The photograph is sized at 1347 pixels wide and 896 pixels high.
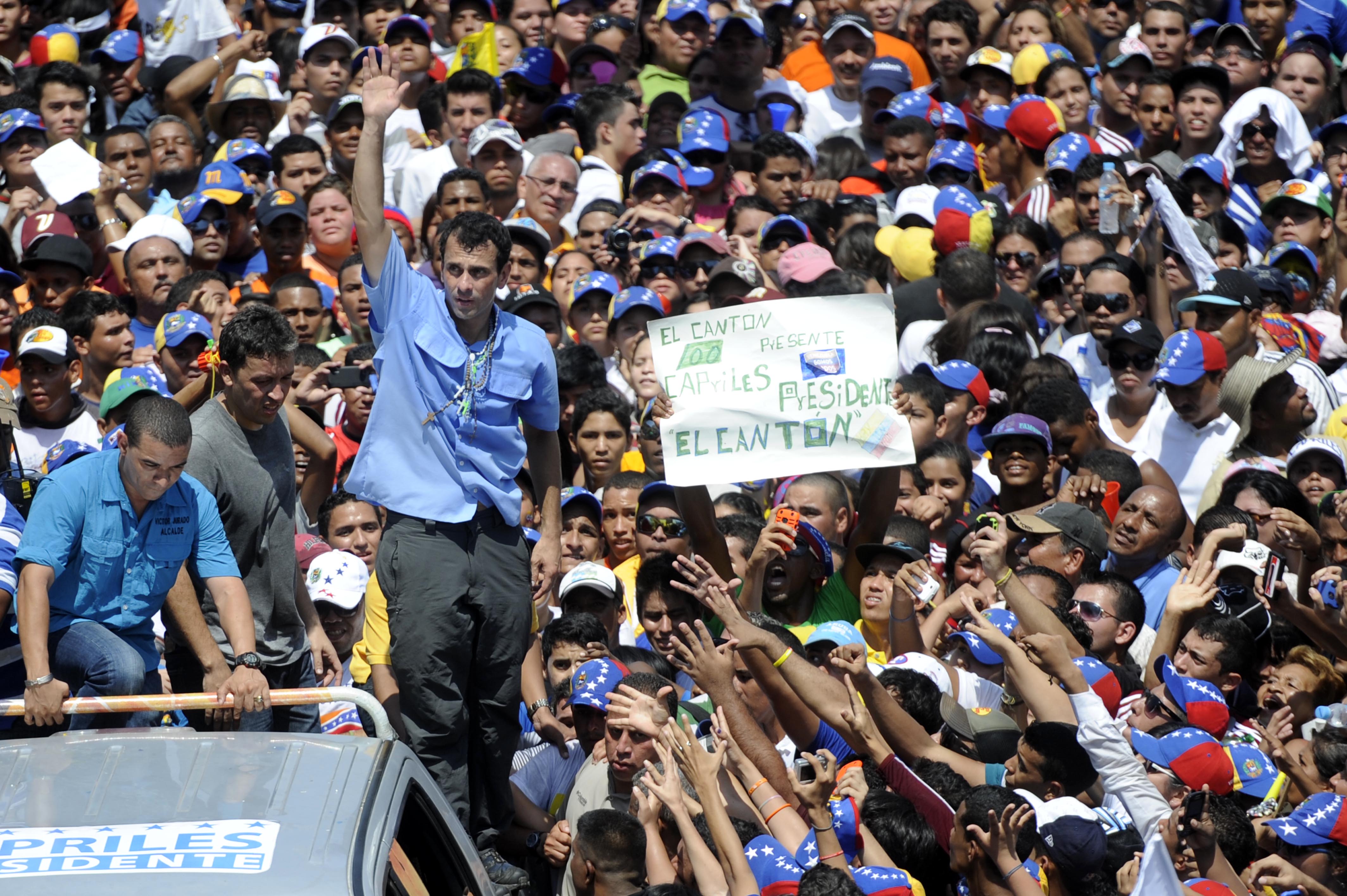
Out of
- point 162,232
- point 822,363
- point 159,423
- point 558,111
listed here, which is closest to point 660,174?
point 558,111

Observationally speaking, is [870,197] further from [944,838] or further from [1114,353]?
[944,838]

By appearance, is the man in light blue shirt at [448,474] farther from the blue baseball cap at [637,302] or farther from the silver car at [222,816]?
the blue baseball cap at [637,302]

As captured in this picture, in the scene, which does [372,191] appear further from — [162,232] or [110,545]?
[162,232]

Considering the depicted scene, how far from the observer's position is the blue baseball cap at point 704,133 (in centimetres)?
1143

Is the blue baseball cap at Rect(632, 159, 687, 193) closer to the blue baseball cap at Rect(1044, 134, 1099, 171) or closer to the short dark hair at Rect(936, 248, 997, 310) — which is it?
the short dark hair at Rect(936, 248, 997, 310)

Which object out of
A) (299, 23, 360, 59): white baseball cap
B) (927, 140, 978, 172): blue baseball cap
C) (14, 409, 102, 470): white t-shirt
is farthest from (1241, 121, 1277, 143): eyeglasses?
(14, 409, 102, 470): white t-shirt

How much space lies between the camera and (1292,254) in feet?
34.3

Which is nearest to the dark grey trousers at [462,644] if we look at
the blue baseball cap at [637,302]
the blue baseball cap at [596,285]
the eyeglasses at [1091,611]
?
the eyeglasses at [1091,611]

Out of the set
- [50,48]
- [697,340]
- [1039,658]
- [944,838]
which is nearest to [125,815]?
[944,838]

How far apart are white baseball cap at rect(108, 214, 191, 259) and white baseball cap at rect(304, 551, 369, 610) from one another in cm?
324

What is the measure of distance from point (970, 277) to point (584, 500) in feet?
9.19

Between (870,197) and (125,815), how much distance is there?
847 centimetres

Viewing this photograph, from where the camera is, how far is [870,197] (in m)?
11.5

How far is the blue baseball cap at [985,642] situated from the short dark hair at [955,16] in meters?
6.39
